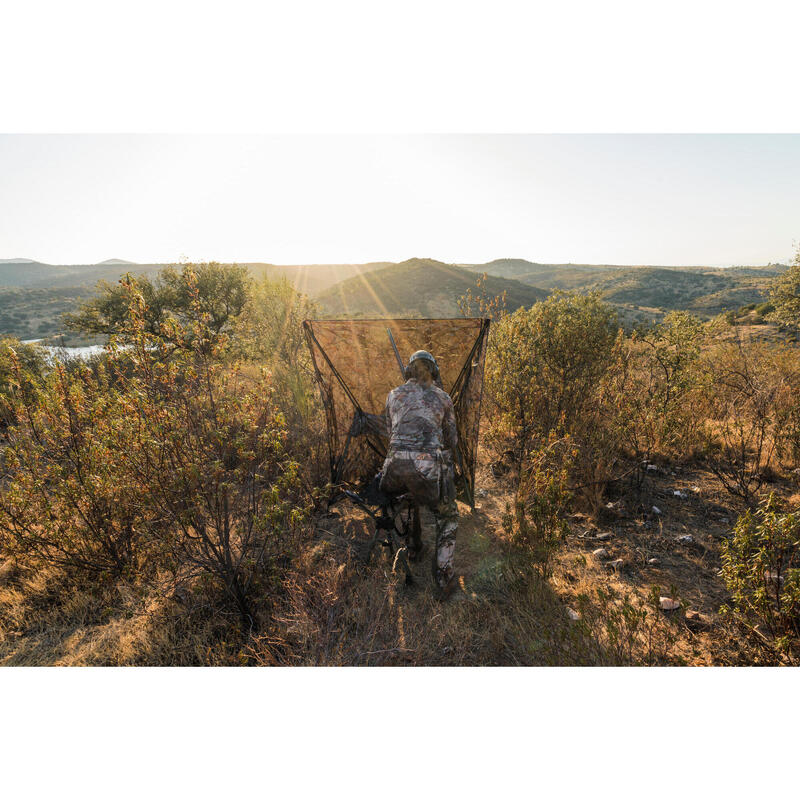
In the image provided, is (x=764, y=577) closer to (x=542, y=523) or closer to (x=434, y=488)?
(x=542, y=523)

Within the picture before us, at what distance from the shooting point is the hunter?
349cm

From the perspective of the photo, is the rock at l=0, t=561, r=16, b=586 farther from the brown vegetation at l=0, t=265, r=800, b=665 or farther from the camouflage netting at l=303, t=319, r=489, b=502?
the camouflage netting at l=303, t=319, r=489, b=502

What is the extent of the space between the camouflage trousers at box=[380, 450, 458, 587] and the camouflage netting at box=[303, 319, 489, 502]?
0.94 metres

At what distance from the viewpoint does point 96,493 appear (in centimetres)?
344

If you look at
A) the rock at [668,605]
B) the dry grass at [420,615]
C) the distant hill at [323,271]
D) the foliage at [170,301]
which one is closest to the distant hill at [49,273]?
the distant hill at [323,271]

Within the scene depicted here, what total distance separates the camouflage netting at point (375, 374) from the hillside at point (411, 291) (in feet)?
159

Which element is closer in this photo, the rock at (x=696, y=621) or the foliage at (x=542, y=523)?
the rock at (x=696, y=621)

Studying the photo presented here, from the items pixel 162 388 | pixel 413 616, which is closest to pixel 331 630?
pixel 413 616

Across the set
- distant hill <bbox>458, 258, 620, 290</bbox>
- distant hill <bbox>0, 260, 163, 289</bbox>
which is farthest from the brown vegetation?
distant hill <bbox>0, 260, 163, 289</bbox>

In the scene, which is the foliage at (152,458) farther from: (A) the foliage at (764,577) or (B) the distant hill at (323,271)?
(B) the distant hill at (323,271)

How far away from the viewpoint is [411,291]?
67.1m

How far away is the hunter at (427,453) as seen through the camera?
137 inches

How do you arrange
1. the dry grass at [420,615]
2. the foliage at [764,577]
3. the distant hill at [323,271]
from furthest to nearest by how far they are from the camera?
the distant hill at [323,271]
the dry grass at [420,615]
the foliage at [764,577]

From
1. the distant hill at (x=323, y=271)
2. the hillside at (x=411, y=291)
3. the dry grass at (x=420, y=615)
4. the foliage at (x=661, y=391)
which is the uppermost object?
the distant hill at (x=323, y=271)
